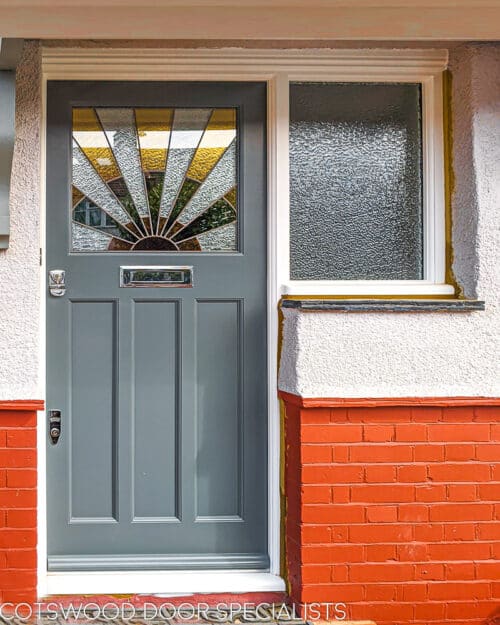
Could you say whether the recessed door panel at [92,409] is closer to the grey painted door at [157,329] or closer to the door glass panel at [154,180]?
the grey painted door at [157,329]

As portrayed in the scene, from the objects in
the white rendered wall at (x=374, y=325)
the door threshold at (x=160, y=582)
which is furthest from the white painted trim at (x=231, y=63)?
the door threshold at (x=160, y=582)

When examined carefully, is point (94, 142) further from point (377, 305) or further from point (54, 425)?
point (377, 305)

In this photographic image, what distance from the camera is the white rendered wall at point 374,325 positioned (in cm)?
277

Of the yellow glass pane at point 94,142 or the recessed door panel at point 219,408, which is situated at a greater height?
the yellow glass pane at point 94,142

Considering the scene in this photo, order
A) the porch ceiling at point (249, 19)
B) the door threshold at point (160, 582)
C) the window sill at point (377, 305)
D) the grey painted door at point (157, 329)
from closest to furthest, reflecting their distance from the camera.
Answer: the porch ceiling at point (249, 19)
the window sill at point (377, 305)
the door threshold at point (160, 582)
the grey painted door at point (157, 329)

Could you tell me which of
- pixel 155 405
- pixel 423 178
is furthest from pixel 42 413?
pixel 423 178

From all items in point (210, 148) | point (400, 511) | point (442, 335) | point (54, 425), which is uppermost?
point (210, 148)

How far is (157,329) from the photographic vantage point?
3012mm

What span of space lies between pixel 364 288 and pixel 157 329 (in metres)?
1.03

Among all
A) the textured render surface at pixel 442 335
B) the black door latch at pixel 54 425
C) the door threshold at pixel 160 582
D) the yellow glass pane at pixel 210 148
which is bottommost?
the door threshold at pixel 160 582

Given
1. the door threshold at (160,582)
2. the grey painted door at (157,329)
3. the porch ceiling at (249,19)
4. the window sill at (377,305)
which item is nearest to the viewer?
the porch ceiling at (249,19)

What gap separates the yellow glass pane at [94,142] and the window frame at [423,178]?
0.84m

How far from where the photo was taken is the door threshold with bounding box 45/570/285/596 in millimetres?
2879

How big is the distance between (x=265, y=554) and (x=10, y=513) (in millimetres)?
1219
